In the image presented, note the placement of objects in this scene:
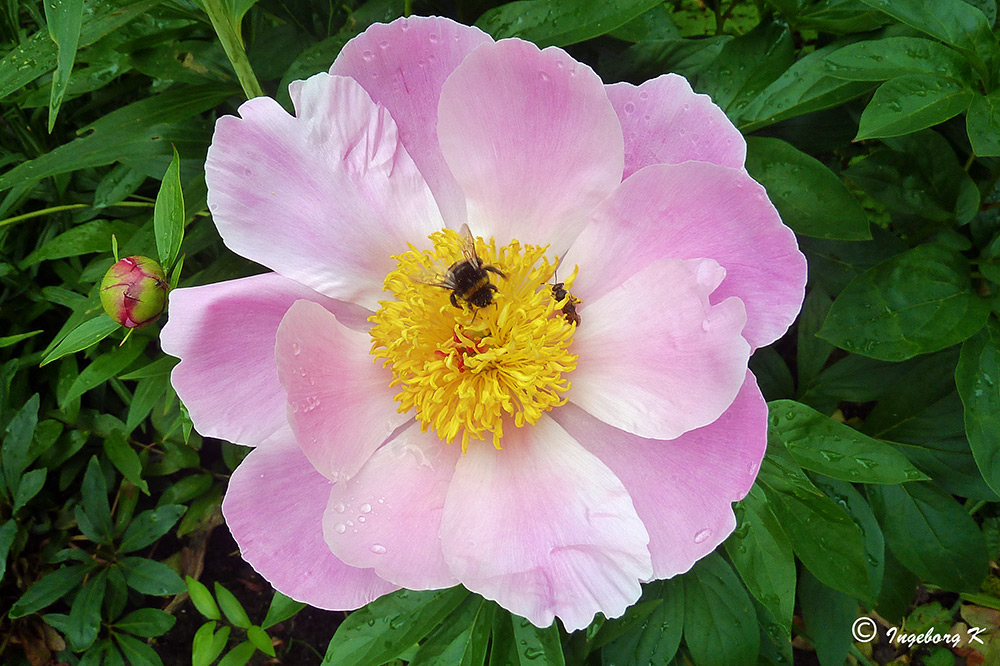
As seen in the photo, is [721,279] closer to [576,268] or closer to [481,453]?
[576,268]

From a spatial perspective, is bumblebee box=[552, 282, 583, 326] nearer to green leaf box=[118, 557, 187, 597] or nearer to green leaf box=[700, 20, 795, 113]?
green leaf box=[700, 20, 795, 113]

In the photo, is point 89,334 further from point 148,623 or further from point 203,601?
point 148,623

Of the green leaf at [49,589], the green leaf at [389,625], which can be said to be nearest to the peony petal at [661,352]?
the green leaf at [389,625]

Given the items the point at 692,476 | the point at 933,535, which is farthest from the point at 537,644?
the point at 933,535

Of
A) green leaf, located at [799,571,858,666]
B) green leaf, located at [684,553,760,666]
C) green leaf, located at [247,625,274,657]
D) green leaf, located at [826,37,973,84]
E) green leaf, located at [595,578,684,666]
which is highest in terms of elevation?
green leaf, located at [826,37,973,84]

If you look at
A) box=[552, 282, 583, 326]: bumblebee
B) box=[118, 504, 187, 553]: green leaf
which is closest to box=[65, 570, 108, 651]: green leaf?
box=[118, 504, 187, 553]: green leaf

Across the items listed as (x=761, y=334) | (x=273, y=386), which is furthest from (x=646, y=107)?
(x=273, y=386)
